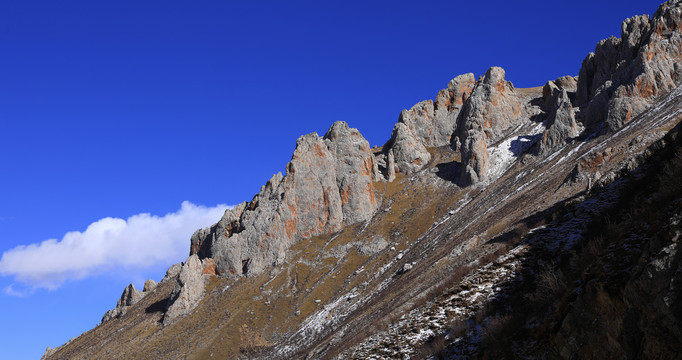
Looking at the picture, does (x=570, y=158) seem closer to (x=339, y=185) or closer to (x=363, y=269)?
(x=363, y=269)

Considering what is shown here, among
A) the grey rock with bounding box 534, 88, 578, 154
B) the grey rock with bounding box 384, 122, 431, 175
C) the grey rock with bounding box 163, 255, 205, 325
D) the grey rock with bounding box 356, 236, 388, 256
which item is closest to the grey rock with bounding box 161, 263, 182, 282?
the grey rock with bounding box 163, 255, 205, 325

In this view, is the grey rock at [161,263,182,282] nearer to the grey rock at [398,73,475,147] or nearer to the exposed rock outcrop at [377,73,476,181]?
the exposed rock outcrop at [377,73,476,181]

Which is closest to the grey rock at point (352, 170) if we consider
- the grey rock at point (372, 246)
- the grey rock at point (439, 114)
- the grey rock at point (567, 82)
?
the grey rock at point (372, 246)

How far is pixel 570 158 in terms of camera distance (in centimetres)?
9656

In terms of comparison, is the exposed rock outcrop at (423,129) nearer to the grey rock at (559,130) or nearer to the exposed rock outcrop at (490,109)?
the exposed rock outcrop at (490,109)

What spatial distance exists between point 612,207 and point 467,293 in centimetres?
778

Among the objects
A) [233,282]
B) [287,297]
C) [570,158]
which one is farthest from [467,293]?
[233,282]

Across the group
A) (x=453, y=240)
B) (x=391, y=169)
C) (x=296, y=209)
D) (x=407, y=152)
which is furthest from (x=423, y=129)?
(x=453, y=240)

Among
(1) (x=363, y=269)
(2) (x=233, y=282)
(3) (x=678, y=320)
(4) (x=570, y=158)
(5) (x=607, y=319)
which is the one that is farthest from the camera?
(2) (x=233, y=282)

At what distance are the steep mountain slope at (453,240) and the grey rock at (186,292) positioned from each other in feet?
1.19

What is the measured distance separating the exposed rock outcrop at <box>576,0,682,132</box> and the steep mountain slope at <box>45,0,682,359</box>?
0.39 meters

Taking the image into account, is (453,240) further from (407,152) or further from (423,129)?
(423,129)

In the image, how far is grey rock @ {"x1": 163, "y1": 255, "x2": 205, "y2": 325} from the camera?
112 m

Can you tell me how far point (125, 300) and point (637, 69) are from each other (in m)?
159
